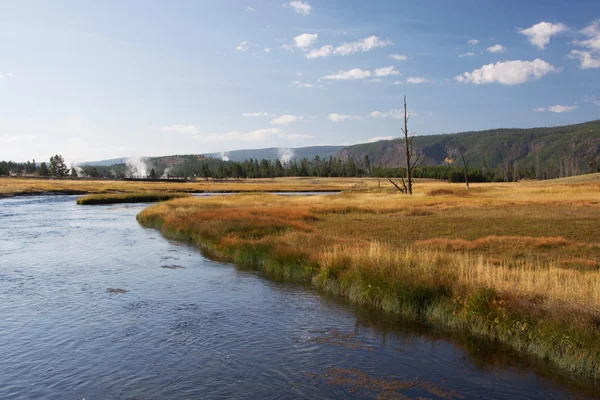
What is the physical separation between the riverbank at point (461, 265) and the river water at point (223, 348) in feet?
2.46

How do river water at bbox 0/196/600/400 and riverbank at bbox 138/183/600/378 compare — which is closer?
river water at bbox 0/196/600/400

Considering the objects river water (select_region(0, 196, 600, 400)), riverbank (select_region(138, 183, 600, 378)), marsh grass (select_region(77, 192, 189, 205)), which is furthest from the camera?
marsh grass (select_region(77, 192, 189, 205))

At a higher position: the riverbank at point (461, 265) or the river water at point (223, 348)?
the riverbank at point (461, 265)

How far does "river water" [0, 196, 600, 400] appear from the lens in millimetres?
10719

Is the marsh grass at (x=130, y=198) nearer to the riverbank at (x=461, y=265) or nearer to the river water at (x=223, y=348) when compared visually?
the riverbank at (x=461, y=265)

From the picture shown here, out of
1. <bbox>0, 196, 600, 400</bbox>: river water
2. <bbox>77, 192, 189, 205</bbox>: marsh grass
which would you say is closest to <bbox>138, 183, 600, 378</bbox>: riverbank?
<bbox>0, 196, 600, 400</bbox>: river water

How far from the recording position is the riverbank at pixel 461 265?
12.0 metres

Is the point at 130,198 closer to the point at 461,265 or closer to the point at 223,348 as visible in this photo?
the point at 223,348

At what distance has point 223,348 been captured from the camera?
43.4 ft

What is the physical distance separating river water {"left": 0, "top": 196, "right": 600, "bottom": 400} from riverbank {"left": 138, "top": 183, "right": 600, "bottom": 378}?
750 millimetres

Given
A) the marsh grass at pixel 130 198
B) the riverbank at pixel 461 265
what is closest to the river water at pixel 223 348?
the riverbank at pixel 461 265

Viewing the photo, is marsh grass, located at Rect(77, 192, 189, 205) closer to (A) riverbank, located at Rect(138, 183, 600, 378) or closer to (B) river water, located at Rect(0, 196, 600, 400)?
(A) riverbank, located at Rect(138, 183, 600, 378)

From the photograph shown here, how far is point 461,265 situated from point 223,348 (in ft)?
26.8

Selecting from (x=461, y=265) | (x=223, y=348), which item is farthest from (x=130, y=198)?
(x=461, y=265)
